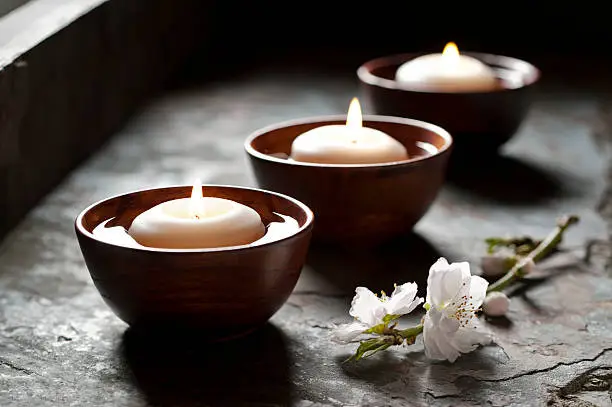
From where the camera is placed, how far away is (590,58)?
101 inches

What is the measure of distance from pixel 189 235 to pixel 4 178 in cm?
48

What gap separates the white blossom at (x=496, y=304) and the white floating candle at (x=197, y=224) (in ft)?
0.87

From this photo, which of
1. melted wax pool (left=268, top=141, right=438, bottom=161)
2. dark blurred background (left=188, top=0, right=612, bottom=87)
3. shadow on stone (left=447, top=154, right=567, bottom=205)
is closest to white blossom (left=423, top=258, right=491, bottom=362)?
melted wax pool (left=268, top=141, right=438, bottom=161)

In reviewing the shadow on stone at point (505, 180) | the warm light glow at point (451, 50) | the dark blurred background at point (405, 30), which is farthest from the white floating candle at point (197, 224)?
the dark blurred background at point (405, 30)

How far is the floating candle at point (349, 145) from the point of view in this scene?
4.22ft

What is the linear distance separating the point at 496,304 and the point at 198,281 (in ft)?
1.14

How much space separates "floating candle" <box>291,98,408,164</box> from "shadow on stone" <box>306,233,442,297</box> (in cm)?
12

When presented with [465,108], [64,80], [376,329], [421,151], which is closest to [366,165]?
[421,151]

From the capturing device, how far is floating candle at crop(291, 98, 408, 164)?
4.22 ft

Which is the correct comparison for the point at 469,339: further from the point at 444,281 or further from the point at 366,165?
the point at 366,165

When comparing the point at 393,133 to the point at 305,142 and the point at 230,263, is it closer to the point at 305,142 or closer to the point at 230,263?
the point at 305,142

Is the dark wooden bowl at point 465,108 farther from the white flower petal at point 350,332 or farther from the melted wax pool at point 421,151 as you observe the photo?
the white flower petal at point 350,332

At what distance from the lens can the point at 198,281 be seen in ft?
3.20

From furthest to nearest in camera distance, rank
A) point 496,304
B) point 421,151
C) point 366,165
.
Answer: point 421,151, point 366,165, point 496,304
